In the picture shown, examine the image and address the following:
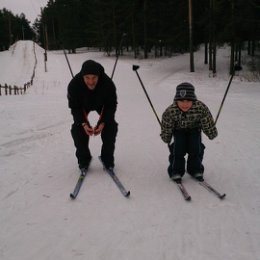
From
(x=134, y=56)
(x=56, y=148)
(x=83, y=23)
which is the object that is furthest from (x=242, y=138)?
(x=83, y=23)

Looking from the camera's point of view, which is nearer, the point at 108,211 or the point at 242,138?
the point at 108,211

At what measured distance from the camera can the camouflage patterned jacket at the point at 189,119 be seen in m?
5.15

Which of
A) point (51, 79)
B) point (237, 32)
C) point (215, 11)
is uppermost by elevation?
point (215, 11)

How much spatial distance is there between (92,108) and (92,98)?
209 millimetres

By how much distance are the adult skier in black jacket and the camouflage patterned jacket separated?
3.29ft

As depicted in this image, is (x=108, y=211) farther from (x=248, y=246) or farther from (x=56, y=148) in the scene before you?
(x=56, y=148)

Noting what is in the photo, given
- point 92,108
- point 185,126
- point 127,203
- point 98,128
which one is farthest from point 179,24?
point 127,203

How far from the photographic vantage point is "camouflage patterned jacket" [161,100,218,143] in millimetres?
5152

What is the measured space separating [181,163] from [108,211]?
153 centimetres

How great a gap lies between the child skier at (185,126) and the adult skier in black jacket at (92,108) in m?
0.98

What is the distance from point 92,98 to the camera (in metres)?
5.76

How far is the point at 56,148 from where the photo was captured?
762cm

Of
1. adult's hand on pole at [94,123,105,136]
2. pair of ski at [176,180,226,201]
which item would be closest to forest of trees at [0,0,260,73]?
adult's hand on pole at [94,123,105,136]

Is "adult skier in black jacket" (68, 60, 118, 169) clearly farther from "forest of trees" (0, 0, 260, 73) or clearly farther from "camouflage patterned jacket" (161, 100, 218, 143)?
"forest of trees" (0, 0, 260, 73)
